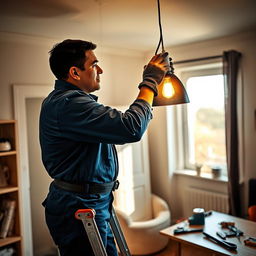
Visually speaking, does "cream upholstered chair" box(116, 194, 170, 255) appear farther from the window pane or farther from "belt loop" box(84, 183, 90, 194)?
"belt loop" box(84, 183, 90, 194)

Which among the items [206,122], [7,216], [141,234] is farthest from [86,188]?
[206,122]

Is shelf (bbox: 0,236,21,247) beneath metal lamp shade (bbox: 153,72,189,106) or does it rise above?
beneath

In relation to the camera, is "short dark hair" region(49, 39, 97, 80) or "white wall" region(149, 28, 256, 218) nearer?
"short dark hair" region(49, 39, 97, 80)

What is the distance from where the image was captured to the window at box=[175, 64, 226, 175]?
3.96 meters

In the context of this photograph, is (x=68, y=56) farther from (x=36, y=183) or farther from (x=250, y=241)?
(x=36, y=183)

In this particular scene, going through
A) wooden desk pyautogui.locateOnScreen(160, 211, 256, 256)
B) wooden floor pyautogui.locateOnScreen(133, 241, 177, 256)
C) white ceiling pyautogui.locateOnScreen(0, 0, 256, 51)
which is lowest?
wooden floor pyautogui.locateOnScreen(133, 241, 177, 256)

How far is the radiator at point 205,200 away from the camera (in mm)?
3758

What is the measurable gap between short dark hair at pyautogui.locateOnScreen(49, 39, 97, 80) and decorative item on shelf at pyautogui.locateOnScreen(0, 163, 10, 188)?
1.85 m

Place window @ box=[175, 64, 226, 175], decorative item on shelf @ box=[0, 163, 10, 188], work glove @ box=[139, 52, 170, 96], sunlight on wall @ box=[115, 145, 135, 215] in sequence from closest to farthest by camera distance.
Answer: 1. work glove @ box=[139, 52, 170, 96]
2. decorative item on shelf @ box=[0, 163, 10, 188]
3. sunlight on wall @ box=[115, 145, 135, 215]
4. window @ box=[175, 64, 226, 175]

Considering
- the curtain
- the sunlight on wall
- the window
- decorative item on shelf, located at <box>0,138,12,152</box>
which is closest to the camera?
decorative item on shelf, located at <box>0,138,12,152</box>

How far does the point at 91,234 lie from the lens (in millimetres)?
1271

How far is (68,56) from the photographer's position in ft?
4.50

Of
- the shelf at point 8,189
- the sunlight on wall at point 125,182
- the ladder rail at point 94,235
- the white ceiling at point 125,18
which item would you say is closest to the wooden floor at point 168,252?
the sunlight on wall at point 125,182

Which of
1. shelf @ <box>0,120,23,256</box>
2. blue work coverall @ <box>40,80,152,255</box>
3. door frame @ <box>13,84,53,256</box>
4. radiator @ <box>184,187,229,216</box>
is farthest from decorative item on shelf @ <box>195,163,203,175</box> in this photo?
blue work coverall @ <box>40,80,152,255</box>
